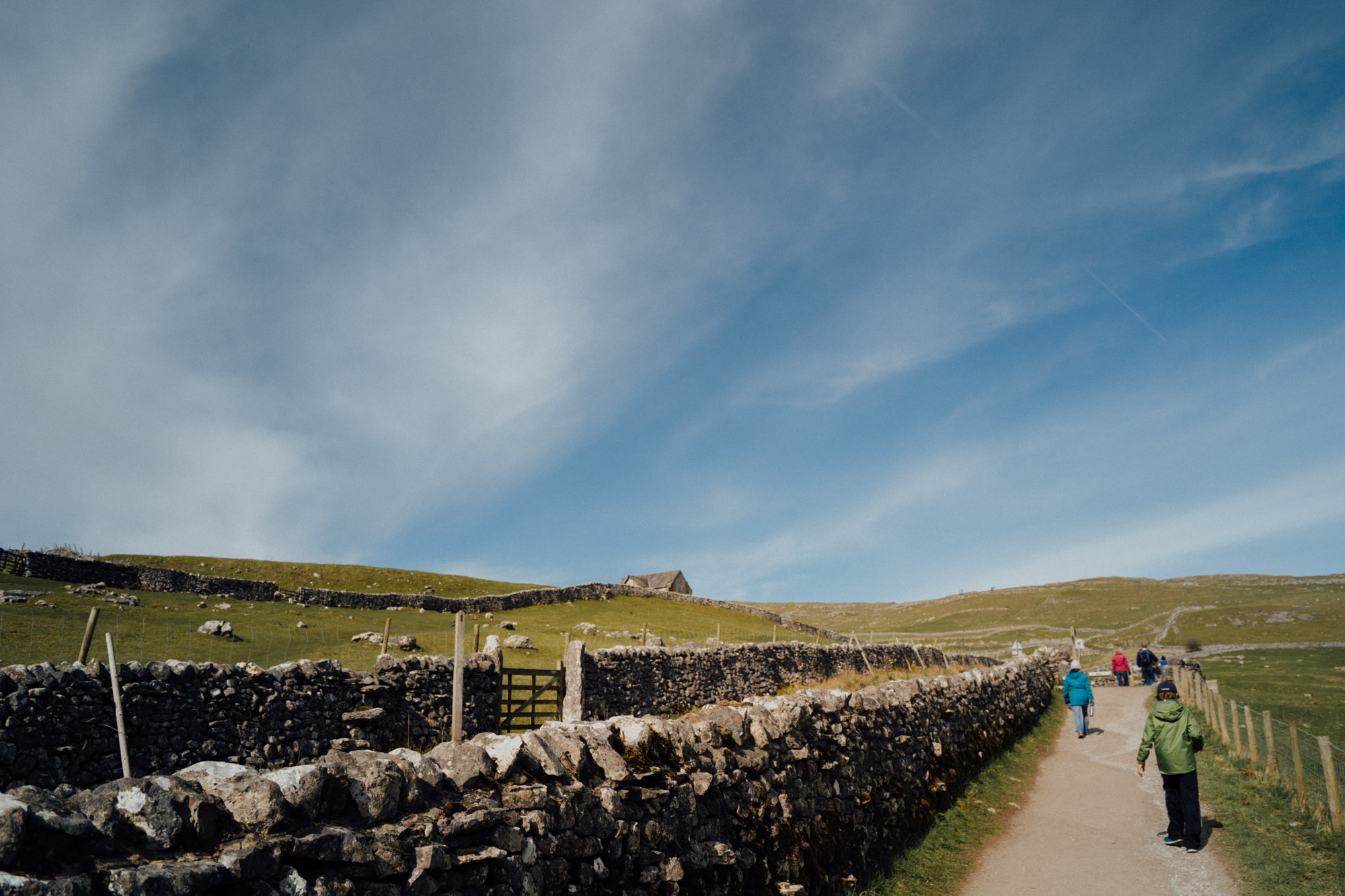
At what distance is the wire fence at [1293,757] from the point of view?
991cm

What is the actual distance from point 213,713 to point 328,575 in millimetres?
→ 42185

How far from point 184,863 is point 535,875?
2238mm

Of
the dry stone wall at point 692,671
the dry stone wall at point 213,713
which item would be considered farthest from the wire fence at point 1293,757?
the dry stone wall at point 213,713

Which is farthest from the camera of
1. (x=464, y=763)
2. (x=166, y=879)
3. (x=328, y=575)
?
(x=328, y=575)

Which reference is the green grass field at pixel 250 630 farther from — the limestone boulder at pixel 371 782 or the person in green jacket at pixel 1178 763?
the person in green jacket at pixel 1178 763

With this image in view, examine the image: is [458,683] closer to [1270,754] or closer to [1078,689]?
[1270,754]

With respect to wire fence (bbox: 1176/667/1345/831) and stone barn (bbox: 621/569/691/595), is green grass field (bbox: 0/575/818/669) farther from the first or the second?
stone barn (bbox: 621/569/691/595)

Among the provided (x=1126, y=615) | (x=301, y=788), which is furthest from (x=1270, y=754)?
(x=1126, y=615)

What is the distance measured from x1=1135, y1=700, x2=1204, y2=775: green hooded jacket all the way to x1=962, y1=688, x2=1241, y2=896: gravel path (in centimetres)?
111

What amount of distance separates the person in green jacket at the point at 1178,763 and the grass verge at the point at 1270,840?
1.57ft

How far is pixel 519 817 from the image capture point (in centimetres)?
472

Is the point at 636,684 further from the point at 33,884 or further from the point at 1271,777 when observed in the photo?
the point at 33,884

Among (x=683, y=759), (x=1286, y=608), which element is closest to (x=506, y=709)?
(x=683, y=759)

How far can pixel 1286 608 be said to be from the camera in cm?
8125
